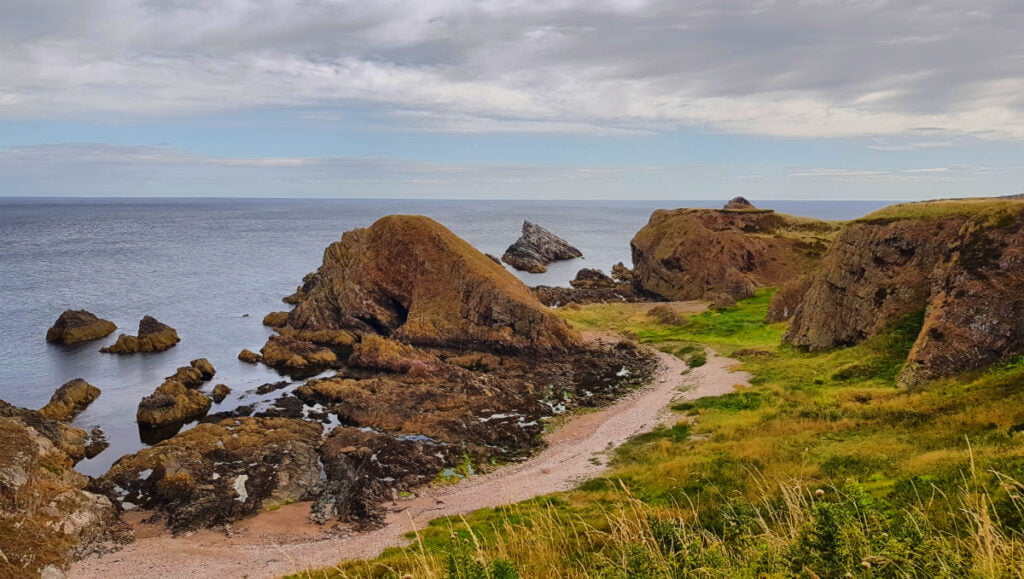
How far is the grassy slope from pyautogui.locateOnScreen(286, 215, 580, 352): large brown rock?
23.6 metres

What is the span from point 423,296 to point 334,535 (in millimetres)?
40893

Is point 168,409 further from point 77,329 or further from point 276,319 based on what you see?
point 276,319

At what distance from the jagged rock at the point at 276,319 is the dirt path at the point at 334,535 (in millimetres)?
50221

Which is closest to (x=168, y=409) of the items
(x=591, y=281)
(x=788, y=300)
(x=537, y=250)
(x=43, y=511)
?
(x=43, y=511)

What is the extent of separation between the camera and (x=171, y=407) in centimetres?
4503

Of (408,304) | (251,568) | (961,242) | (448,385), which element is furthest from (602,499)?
(408,304)

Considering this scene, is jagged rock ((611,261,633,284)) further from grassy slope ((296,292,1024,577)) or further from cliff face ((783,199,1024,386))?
grassy slope ((296,292,1024,577))

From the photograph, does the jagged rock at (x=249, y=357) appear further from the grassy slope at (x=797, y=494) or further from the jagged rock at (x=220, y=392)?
the grassy slope at (x=797, y=494)

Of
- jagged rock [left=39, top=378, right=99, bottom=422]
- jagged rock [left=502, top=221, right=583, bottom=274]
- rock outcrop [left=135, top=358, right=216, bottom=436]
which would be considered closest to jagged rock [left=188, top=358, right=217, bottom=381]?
rock outcrop [left=135, top=358, right=216, bottom=436]

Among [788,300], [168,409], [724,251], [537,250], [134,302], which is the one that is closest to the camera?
[168,409]

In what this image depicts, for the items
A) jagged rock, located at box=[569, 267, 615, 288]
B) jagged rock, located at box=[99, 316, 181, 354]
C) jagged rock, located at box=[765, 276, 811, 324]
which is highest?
jagged rock, located at box=[765, 276, 811, 324]

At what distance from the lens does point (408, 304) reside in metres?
70.2

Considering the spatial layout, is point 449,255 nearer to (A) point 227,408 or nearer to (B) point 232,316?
(A) point 227,408

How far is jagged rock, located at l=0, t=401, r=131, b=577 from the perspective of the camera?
2623 centimetres
